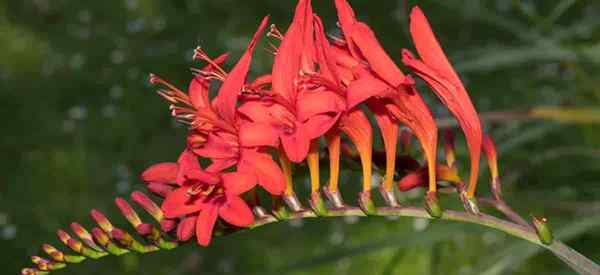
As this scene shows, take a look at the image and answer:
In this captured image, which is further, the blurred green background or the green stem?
the blurred green background

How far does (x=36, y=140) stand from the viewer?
11.6 ft

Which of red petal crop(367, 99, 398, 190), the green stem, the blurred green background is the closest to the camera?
the green stem

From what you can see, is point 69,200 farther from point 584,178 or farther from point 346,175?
point 584,178

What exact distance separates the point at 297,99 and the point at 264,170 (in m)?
0.09

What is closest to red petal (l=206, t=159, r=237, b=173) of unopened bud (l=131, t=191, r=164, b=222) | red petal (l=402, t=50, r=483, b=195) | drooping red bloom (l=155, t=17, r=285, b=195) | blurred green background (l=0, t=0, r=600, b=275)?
drooping red bloom (l=155, t=17, r=285, b=195)

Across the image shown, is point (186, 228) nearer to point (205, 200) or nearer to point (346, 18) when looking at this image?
point (205, 200)

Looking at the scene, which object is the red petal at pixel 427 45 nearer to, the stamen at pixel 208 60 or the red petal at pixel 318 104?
the red petal at pixel 318 104

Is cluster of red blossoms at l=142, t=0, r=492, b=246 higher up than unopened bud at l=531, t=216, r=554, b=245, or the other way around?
cluster of red blossoms at l=142, t=0, r=492, b=246

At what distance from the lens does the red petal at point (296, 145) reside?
943 millimetres

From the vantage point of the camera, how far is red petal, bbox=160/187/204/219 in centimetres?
97

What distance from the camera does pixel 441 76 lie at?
0.99m

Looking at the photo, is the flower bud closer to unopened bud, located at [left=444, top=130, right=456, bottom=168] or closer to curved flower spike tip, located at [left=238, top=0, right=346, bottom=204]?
curved flower spike tip, located at [left=238, top=0, right=346, bottom=204]

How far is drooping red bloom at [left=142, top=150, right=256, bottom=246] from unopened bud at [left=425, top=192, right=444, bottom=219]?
182 mm

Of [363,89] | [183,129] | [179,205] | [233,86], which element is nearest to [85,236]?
[179,205]
